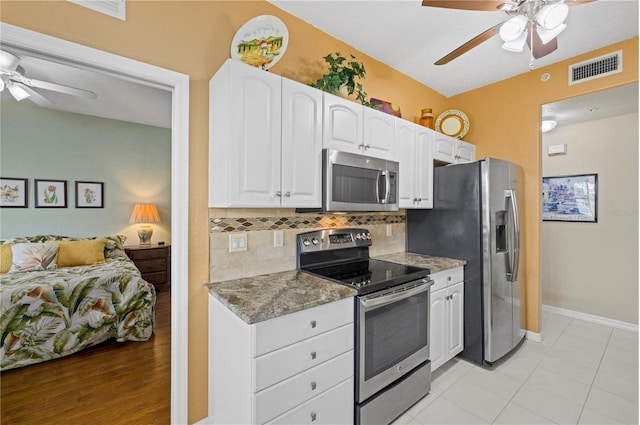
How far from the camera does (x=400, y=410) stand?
6.06ft

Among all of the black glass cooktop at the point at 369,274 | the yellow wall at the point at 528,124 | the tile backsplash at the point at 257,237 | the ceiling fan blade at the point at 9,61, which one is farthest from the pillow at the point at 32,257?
the yellow wall at the point at 528,124

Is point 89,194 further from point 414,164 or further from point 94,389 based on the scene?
point 414,164

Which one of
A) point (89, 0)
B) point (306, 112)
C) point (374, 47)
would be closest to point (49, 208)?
point (89, 0)

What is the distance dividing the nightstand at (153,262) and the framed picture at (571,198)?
567cm

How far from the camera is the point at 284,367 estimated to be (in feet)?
4.41

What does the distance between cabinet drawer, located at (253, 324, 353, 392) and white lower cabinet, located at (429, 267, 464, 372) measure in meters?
0.97

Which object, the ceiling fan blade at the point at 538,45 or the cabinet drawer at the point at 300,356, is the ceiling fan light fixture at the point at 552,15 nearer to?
the ceiling fan blade at the point at 538,45

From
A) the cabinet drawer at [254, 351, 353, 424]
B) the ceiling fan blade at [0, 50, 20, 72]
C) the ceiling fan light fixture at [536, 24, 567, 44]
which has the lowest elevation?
the cabinet drawer at [254, 351, 353, 424]

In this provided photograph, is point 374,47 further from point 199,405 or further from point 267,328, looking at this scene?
point 199,405

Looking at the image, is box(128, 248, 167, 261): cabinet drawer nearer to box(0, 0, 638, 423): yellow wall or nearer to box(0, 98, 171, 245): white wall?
box(0, 98, 171, 245): white wall

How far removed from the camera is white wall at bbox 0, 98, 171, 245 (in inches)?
145

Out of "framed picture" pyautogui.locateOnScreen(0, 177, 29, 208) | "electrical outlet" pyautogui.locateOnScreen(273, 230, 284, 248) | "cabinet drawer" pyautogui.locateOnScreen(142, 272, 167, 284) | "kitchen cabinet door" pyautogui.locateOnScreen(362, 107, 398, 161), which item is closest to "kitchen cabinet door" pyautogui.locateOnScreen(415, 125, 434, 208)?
"kitchen cabinet door" pyautogui.locateOnScreen(362, 107, 398, 161)

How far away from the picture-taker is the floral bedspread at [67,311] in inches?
92.4

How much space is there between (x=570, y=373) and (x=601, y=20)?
9.31 ft
